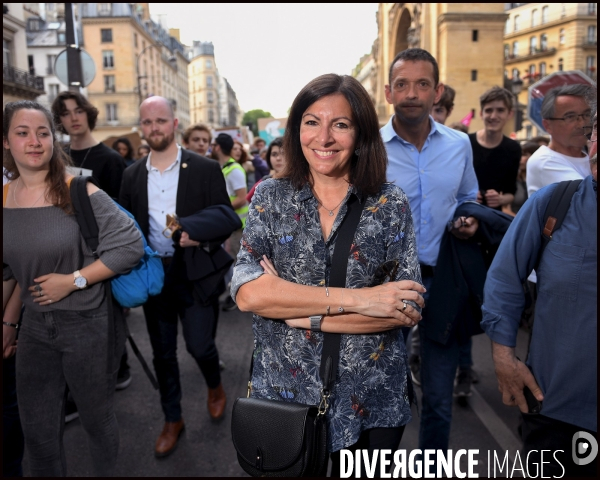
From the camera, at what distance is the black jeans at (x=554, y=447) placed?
2.03 m

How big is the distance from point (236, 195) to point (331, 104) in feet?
16.3

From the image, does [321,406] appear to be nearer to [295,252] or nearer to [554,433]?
[295,252]

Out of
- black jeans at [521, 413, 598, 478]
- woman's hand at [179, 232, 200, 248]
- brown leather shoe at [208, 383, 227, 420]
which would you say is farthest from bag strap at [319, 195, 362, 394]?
brown leather shoe at [208, 383, 227, 420]

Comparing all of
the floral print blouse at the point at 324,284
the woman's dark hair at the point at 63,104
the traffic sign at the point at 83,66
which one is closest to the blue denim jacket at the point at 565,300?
the floral print blouse at the point at 324,284

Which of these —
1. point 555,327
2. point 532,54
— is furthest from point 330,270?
point 532,54

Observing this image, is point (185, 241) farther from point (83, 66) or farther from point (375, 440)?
point (83, 66)

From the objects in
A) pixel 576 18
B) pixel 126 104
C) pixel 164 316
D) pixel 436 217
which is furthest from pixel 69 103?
pixel 576 18

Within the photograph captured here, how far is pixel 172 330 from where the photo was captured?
3926 mm

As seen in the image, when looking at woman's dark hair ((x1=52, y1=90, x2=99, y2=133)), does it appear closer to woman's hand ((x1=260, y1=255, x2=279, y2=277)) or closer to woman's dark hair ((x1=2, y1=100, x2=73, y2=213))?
woman's dark hair ((x1=2, y1=100, x2=73, y2=213))

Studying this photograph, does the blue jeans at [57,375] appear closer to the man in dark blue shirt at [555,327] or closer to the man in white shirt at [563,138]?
the man in dark blue shirt at [555,327]

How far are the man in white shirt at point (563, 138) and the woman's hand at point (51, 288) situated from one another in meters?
2.87

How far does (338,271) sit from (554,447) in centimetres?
117

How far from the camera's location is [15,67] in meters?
31.5

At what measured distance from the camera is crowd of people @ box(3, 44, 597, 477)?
201 cm
